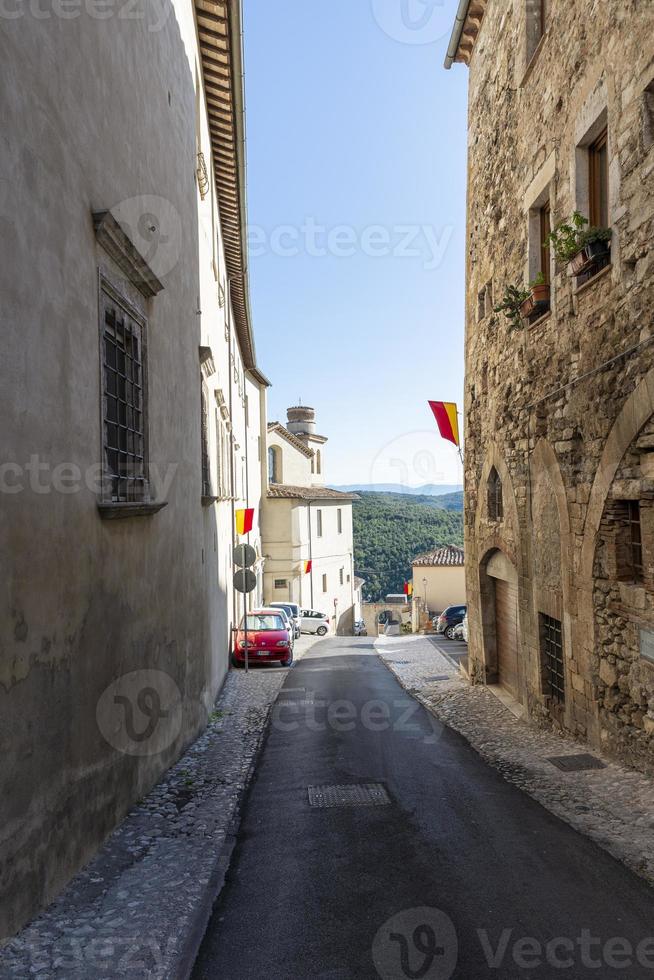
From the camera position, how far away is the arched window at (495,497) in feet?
40.2

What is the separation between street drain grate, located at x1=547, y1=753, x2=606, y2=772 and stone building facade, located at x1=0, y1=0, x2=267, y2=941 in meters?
3.97

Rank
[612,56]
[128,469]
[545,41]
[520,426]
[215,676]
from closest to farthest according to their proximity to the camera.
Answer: [128,469] → [612,56] → [545,41] → [520,426] → [215,676]

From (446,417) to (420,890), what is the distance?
1113cm

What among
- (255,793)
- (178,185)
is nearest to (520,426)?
(178,185)

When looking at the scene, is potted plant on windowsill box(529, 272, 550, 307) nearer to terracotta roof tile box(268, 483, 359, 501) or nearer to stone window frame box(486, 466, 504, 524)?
stone window frame box(486, 466, 504, 524)

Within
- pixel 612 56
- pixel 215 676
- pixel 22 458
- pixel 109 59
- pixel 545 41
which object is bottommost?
pixel 215 676

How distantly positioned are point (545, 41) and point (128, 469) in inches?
307

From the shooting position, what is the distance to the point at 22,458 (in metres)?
3.68

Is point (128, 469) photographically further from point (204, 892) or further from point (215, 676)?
point (215, 676)

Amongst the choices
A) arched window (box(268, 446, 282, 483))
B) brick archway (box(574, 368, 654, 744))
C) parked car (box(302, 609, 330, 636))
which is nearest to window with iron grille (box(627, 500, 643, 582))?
brick archway (box(574, 368, 654, 744))

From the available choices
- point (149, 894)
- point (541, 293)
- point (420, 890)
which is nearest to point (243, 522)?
point (541, 293)

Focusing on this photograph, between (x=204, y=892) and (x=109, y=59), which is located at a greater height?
(x=109, y=59)

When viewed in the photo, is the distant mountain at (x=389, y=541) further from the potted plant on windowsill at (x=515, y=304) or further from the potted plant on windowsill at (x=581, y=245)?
the potted plant on windowsill at (x=581, y=245)

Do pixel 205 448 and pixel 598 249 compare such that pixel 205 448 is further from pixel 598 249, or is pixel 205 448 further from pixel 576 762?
pixel 576 762
